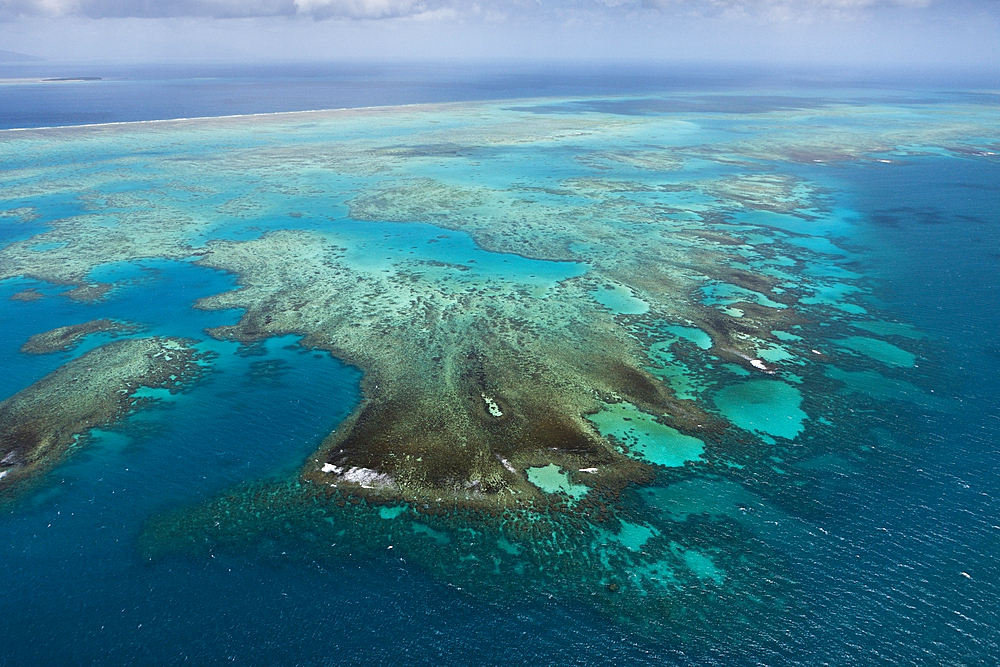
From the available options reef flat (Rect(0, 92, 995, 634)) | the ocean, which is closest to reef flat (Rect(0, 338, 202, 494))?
reef flat (Rect(0, 92, 995, 634))

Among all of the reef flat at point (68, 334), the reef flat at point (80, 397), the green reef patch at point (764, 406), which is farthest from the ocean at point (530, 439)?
the reef flat at point (80, 397)

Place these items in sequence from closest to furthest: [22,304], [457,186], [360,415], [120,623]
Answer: [120,623], [360,415], [22,304], [457,186]

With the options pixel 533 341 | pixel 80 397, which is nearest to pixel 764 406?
pixel 533 341

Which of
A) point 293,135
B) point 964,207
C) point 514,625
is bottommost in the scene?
point 514,625

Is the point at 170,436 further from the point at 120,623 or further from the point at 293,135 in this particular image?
the point at 293,135

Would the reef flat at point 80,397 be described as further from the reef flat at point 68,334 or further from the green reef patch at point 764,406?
the green reef patch at point 764,406

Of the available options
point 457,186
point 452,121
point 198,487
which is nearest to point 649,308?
point 198,487
